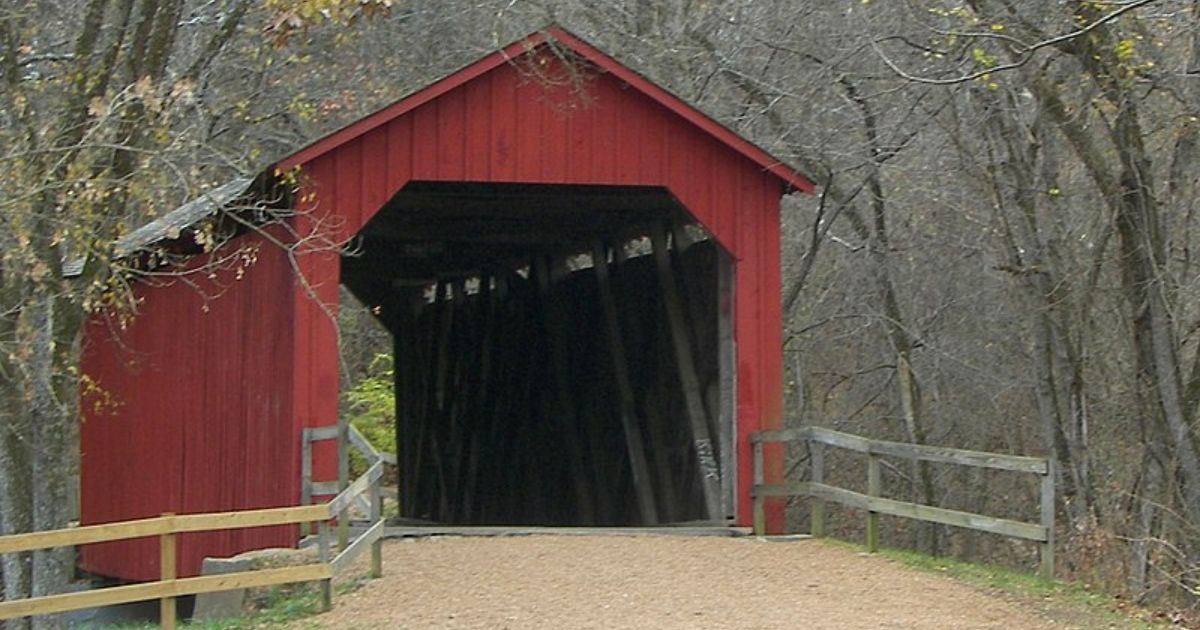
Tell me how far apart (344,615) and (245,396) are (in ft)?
15.2

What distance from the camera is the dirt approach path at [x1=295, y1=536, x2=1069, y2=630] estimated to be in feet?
30.0

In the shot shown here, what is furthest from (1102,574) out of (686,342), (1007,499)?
(1007,499)

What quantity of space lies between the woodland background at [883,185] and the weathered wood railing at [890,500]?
1.29 meters

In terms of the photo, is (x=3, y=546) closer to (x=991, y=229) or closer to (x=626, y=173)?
(x=626, y=173)

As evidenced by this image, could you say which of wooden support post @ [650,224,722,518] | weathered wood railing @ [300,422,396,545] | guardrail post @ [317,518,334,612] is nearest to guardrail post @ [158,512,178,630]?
guardrail post @ [317,518,334,612]

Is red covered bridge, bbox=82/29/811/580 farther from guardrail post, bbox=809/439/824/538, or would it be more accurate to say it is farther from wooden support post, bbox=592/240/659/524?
guardrail post, bbox=809/439/824/538

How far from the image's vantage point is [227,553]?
13938 mm

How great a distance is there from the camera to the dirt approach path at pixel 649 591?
915 cm

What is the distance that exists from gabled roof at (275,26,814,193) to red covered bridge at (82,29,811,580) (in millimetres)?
19

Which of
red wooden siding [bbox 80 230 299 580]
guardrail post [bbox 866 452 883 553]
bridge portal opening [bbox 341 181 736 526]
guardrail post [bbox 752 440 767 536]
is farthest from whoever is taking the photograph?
bridge portal opening [bbox 341 181 736 526]

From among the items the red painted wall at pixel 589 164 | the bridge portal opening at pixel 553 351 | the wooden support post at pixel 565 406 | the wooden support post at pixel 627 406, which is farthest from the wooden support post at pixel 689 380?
the wooden support post at pixel 565 406

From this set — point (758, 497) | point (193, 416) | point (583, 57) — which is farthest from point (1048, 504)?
point (193, 416)

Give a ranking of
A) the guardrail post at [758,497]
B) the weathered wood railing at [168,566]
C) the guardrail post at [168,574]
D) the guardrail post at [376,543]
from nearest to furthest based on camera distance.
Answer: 1. the weathered wood railing at [168,566]
2. the guardrail post at [168,574]
3. the guardrail post at [376,543]
4. the guardrail post at [758,497]

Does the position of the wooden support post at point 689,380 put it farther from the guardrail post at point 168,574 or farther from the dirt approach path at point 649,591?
the guardrail post at point 168,574
